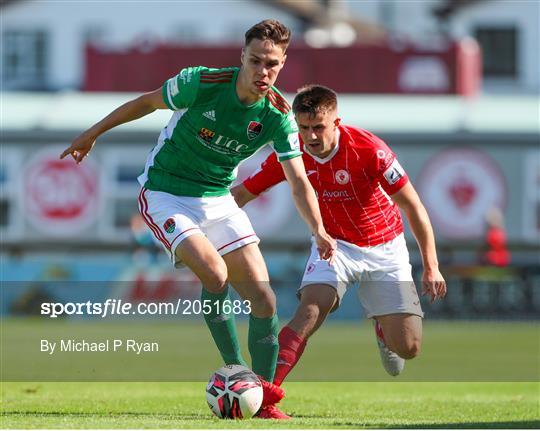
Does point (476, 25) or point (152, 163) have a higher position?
point (152, 163)

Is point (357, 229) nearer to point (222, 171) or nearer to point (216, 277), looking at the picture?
point (222, 171)

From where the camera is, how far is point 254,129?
9172 millimetres

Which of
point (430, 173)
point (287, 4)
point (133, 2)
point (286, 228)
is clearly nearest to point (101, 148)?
point (286, 228)

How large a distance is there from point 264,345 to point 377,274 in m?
1.28

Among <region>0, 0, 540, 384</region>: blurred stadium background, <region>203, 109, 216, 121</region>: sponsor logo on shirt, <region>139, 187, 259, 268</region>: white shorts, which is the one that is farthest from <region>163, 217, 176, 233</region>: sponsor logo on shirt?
<region>0, 0, 540, 384</region>: blurred stadium background

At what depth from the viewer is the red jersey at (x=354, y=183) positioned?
9.84 m

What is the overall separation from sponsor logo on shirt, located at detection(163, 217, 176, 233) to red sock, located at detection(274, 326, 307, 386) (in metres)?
1.06

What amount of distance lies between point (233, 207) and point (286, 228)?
17.0 m

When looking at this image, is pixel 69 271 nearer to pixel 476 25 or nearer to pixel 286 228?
pixel 286 228

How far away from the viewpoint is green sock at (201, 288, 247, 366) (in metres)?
9.61

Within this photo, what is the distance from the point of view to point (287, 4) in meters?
47.5

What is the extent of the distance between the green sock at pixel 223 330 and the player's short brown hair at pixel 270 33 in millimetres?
1825

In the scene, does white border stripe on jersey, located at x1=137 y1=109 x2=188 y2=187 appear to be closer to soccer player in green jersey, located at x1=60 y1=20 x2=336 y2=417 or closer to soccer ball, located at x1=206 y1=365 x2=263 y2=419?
soccer player in green jersey, located at x1=60 y1=20 x2=336 y2=417

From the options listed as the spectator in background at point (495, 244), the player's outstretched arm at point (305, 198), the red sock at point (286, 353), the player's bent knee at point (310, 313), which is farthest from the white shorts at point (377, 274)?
the spectator in background at point (495, 244)
